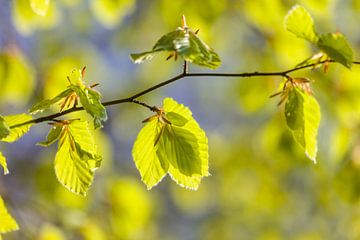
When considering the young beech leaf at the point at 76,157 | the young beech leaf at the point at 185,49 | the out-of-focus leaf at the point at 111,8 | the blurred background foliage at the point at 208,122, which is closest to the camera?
the young beech leaf at the point at 185,49

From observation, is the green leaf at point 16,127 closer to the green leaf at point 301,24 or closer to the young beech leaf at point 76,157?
the young beech leaf at point 76,157

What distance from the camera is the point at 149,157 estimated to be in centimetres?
98

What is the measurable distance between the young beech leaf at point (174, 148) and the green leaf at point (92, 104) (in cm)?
11

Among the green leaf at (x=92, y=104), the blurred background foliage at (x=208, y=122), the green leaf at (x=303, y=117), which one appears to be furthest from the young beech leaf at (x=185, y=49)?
the blurred background foliage at (x=208, y=122)

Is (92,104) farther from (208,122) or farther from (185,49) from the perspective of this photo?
(208,122)

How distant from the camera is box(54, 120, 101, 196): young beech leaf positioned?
37.2 inches

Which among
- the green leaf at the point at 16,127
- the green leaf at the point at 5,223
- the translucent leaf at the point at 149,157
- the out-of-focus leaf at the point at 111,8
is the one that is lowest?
the green leaf at the point at 5,223

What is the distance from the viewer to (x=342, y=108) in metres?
1.98

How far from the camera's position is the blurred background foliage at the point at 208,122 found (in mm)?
1923

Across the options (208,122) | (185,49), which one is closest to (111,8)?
(185,49)

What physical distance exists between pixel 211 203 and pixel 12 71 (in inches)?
120

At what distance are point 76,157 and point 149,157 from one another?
0.10 metres

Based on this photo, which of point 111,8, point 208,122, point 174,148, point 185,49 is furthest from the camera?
point 208,122

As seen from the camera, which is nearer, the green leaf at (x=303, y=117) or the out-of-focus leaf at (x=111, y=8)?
the green leaf at (x=303, y=117)
